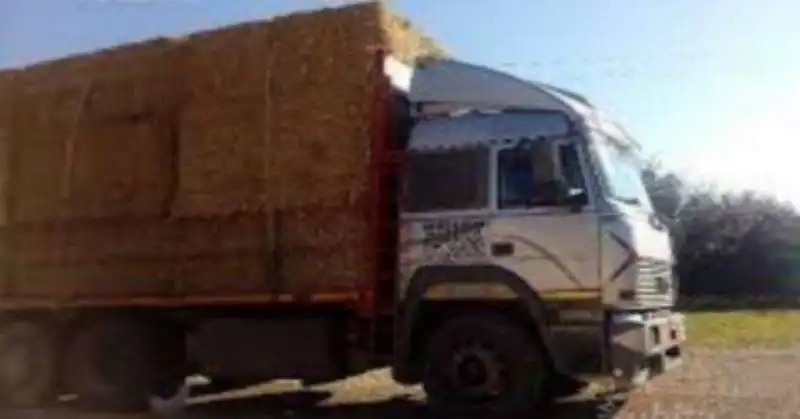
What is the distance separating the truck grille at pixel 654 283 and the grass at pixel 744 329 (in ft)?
Result: 30.9

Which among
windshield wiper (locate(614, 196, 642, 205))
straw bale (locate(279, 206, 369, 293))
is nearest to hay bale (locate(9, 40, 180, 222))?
straw bale (locate(279, 206, 369, 293))

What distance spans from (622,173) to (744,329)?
14.6 meters

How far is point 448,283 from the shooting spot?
9.71 metres

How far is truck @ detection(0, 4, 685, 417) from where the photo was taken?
9.28 meters

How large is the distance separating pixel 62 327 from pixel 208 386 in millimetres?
1878

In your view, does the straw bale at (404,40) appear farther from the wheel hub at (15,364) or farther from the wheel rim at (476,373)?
the wheel hub at (15,364)

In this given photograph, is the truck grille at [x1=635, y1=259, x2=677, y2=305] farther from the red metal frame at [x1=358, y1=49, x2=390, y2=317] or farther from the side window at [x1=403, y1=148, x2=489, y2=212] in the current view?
the red metal frame at [x1=358, y1=49, x2=390, y2=317]

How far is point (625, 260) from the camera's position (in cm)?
917

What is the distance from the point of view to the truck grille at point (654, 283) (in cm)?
935

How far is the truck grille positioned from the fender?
0.92m

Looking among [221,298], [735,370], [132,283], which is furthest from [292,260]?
[735,370]

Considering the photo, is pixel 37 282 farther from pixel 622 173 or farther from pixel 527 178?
pixel 622 173

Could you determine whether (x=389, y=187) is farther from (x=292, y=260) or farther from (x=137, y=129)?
(x=137, y=129)

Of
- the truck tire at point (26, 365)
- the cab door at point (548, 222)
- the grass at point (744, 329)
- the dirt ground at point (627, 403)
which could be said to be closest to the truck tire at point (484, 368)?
the cab door at point (548, 222)
